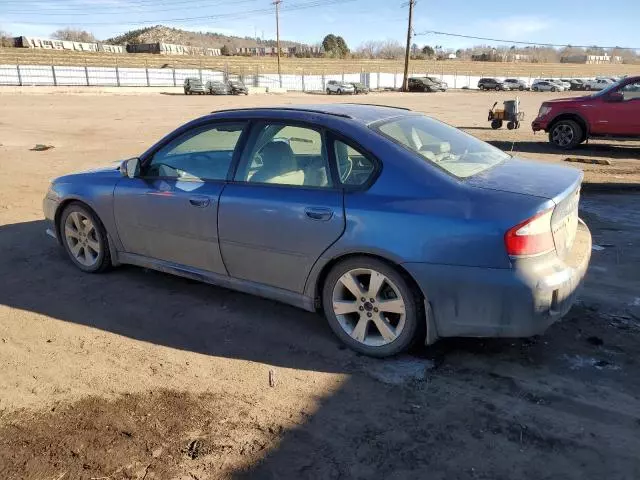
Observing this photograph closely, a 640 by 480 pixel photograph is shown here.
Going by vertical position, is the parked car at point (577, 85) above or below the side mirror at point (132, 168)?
below

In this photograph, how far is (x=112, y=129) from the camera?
1870cm

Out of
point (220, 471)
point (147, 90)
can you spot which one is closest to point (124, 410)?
point (220, 471)

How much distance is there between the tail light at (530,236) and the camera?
3.03m

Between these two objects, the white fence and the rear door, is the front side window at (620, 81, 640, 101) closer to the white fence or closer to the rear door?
the rear door

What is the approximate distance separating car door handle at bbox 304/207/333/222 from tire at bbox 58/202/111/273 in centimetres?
229

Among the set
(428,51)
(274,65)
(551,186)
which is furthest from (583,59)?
(551,186)

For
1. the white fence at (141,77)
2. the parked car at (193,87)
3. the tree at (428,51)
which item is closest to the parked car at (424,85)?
the white fence at (141,77)

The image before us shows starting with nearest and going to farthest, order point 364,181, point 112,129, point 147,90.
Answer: point 364,181 < point 112,129 < point 147,90

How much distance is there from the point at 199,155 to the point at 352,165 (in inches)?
59.6

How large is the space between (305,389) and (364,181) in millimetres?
1339

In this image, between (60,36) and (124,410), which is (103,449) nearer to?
(124,410)

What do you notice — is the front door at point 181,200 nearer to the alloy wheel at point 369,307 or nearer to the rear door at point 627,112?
the alloy wheel at point 369,307

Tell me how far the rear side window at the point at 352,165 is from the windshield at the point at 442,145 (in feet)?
0.80

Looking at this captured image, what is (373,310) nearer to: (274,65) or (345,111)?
(345,111)
